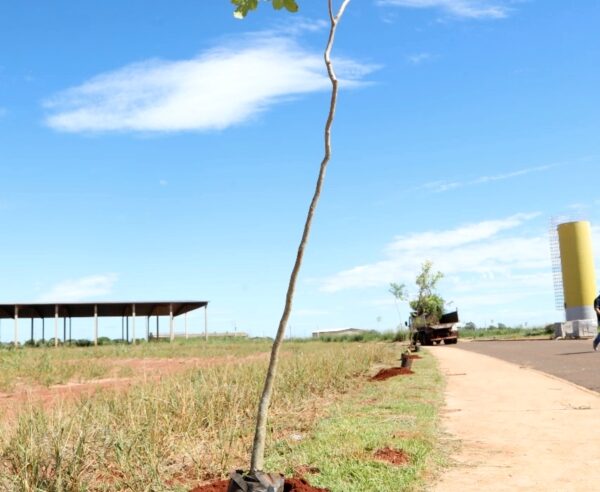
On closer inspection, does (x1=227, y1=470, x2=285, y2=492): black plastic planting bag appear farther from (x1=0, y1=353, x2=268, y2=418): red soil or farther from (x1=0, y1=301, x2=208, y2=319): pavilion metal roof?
(x1=0, y1=301, x2=208, y2=319): pavilion metal roof

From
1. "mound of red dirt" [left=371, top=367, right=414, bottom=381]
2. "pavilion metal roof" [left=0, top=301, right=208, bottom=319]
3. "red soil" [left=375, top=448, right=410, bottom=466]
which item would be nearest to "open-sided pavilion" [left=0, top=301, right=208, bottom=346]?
"pavilion metal roof" [left=0, top=301, right=208, bottom=319]

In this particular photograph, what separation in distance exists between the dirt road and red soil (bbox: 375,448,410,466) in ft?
1.51

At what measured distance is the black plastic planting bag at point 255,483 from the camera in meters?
4.33

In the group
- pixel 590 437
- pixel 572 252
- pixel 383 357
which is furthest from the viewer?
pixel 572 252

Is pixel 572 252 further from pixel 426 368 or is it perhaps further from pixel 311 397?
pixel 311 397

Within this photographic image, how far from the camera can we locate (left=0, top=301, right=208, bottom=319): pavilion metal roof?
41.8 metres

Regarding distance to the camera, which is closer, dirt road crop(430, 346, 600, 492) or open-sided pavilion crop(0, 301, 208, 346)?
dirt road crop(430, 346, 600, 492)

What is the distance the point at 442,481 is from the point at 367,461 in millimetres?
765

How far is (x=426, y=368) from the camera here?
1881 centimetres

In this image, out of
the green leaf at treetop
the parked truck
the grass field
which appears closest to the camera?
the green leaf at treetop

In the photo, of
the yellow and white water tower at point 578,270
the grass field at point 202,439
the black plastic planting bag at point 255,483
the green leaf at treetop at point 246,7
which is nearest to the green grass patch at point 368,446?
the grass field at point 202,439

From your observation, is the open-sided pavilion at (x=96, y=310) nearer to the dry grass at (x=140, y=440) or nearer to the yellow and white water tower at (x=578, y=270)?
the yellow and white water tower at (x=578, y=270)

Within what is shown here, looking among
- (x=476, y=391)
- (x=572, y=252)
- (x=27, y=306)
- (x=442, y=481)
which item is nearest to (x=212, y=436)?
(x=442, y=481)

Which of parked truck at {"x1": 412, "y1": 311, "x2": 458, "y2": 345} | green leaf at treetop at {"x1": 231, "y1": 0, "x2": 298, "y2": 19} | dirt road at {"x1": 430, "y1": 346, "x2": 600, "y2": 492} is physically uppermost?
green leaf at treetop at {"x1": 231, "y1": 0, "x2": 298, "y2": 19}
